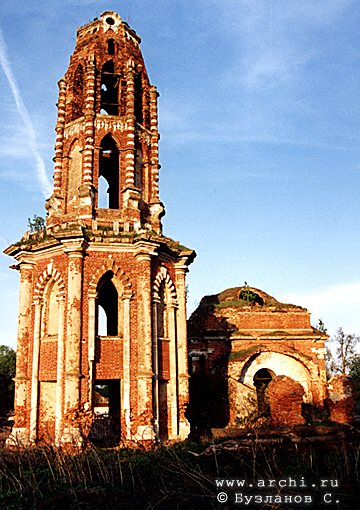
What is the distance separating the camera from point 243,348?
23.6 meters

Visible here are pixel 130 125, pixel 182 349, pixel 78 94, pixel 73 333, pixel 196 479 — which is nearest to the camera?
pixel 196 479

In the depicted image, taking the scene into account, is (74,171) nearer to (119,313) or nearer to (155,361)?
(119,313)

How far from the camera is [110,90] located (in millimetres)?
21734

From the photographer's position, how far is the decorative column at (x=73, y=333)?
15.1 meters

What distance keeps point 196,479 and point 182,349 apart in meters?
10.7

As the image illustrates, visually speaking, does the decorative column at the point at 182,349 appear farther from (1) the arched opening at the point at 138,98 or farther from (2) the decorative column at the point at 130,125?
(1) the arched opening at the point at 138,98

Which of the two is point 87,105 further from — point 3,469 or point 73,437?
point 3,469

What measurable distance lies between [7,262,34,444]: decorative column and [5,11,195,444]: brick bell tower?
0.13 ft

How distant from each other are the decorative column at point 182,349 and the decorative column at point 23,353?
5555 millimetres

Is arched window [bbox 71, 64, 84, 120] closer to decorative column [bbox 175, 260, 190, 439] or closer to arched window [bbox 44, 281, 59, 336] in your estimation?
arched window [bbox 44, 281, 59, 336]

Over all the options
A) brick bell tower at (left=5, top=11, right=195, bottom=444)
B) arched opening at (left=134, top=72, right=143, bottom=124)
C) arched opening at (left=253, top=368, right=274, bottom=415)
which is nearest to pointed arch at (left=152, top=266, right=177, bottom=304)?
brick bell tower at (left=5, top=11, right=195, bottom=444)

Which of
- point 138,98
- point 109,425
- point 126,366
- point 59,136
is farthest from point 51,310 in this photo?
point 138,98

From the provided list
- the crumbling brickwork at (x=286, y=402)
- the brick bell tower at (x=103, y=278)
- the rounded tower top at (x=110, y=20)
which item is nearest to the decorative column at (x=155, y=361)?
the brick bell tower at (x=103, y=278)

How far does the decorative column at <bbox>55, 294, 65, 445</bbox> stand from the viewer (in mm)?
15375
